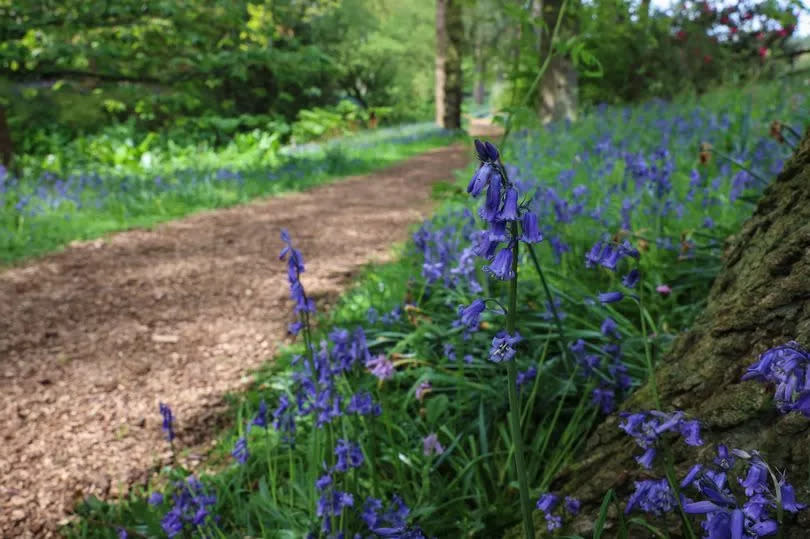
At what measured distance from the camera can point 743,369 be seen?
1.23 metres

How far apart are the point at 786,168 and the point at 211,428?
95.9 inches

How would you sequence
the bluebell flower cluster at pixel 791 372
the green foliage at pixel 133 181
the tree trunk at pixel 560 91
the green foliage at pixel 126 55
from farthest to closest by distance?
the tree trunk at pixel 560 91 → the green foliage at pixel 126 55 → the green foliage at pixel 133 181 → the bluebell flower cluster at pixel 791 372

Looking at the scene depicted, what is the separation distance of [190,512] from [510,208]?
4.87 ft

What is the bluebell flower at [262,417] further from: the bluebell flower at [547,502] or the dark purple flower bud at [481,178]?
the dark purple flower bud at [481,178]

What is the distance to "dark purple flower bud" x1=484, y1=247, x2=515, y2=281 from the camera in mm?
899

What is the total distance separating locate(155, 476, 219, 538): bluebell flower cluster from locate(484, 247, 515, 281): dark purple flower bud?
1.22 m

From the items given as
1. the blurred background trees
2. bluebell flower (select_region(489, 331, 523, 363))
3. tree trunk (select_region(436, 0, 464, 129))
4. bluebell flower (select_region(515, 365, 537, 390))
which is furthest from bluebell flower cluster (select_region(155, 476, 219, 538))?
tree trunk (select_region(436, 0, 464, 129))

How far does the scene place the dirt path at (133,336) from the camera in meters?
2.44

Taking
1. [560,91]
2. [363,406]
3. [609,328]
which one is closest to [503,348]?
[363,406]

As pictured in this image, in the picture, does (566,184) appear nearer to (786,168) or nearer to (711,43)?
(786,168)

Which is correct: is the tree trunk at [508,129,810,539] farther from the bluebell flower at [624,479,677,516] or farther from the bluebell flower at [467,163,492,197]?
the bluebell flower at [467,163,492,197]

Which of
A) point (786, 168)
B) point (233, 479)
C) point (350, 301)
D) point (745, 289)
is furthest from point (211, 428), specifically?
point (786, 168)

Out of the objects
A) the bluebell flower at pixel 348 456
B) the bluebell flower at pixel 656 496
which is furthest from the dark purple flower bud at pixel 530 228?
→ the bluebell flower at pixel 348 456

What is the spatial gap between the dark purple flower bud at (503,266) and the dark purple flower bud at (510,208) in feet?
0.17
